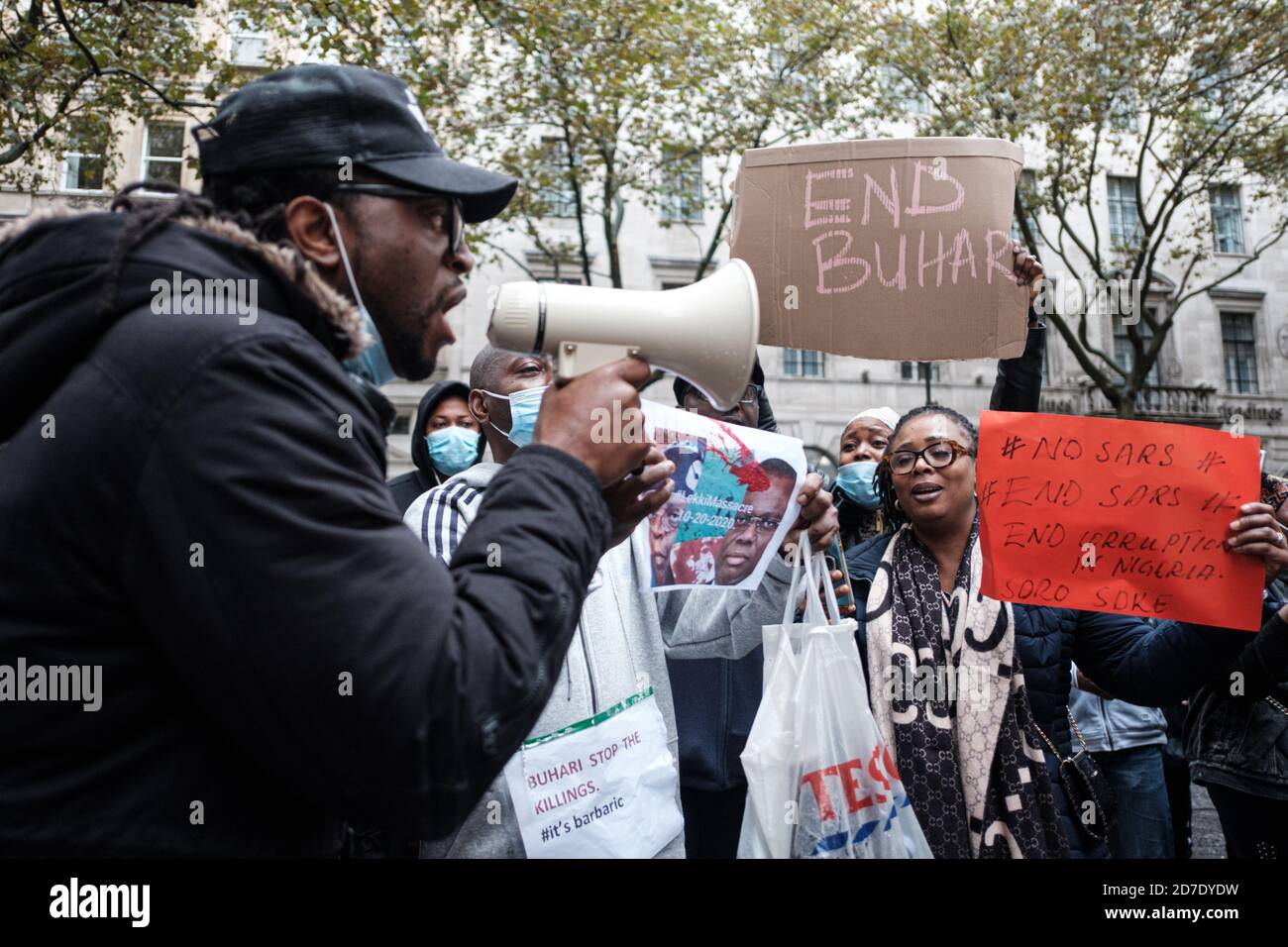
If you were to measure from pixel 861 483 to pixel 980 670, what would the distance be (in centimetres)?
169

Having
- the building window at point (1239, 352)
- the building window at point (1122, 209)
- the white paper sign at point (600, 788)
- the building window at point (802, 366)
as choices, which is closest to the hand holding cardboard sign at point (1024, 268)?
the white paper sign at point (600, 788)

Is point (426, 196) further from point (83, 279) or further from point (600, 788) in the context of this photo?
point (600, 788)

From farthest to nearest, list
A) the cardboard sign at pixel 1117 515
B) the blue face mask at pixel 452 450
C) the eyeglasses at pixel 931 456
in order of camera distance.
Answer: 1. the blue face mask at pixel 452 450
2. the eyeglasses at pixel 931 456
3. the cardboard sign at pixel 1117 515

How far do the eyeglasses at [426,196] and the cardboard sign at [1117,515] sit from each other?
5.39 ft

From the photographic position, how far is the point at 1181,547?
2602mm

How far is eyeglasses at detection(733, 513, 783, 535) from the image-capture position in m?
2.37

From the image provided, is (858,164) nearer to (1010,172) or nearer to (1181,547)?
(1010,172)

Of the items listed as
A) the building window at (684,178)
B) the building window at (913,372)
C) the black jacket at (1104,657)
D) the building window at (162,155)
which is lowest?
the black jacket at (1104,657)

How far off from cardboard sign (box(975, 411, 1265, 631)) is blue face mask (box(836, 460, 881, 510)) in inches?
67.8

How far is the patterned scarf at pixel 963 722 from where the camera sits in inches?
105

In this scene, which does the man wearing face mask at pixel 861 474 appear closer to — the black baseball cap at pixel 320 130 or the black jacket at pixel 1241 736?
the black jacket at pixel 1241 736
